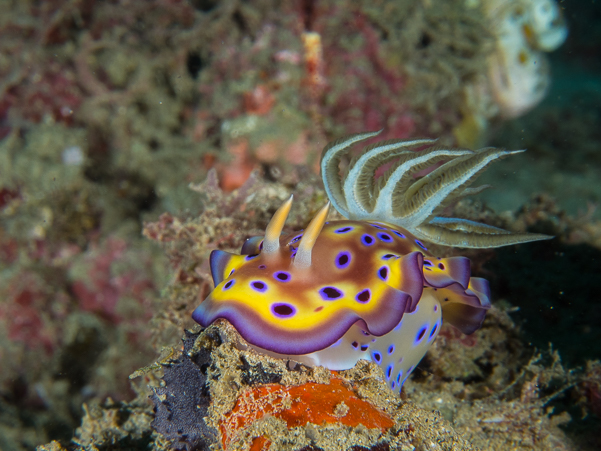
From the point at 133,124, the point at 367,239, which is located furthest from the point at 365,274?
the point at 133,124

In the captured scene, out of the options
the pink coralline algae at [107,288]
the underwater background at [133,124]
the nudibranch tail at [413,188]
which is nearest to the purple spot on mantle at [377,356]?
the nudibranch tail at [413,188]

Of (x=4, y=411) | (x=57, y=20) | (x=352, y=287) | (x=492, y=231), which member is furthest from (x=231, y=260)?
(x=57, y=20)

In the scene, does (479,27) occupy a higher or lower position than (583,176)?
higher

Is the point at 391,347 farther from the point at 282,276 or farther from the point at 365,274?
the point at 282,276

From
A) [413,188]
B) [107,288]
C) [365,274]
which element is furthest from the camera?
[107,288]

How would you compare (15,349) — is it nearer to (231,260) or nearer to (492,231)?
(231,260)

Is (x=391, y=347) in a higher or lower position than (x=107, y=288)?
higher

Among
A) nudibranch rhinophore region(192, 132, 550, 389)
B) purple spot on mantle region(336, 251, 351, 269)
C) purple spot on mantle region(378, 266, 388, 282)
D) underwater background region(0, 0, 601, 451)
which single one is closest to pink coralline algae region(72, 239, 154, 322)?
underwater background region(0, 0, 601, 451)
